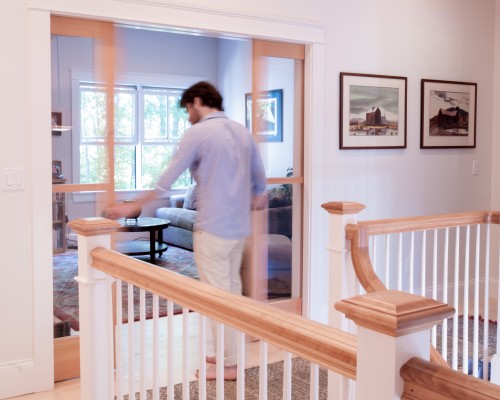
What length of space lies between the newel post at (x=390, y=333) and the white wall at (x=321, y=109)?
8.46 ft

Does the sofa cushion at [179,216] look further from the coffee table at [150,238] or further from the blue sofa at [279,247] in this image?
the blue sofa at [279,247]

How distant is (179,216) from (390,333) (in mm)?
6734

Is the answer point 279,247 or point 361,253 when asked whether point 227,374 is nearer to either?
point 279,247

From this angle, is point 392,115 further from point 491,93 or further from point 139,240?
point 139,240

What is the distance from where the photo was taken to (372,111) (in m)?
4.45

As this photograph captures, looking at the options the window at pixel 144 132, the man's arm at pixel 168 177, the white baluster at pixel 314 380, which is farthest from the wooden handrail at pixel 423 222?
the window at pixel 144 132

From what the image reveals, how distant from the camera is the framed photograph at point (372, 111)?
4312 mm

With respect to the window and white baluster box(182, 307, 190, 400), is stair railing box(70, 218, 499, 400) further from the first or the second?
the window

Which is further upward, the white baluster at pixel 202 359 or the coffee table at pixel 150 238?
the white baluster at pixel 202 359

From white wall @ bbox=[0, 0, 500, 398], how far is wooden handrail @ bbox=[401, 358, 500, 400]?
265 centimetres

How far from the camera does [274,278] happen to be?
4.19 m

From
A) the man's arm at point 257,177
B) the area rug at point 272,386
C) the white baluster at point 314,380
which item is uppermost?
the man's arm at point 257,177

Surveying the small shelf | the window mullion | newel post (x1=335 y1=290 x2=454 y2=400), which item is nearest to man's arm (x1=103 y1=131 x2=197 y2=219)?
the small shelf

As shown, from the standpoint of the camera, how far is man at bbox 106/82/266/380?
313 centimetres
